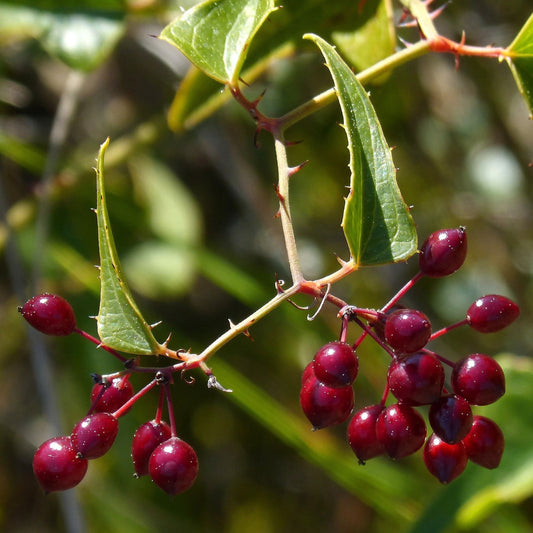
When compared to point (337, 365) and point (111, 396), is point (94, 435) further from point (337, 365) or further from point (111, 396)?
point (337, 365)

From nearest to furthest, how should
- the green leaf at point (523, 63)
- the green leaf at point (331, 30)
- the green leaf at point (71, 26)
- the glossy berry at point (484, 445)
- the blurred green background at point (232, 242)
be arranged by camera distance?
1. the glossy berry at point (484, 445)
2. the green leaf at point (523, 63)
3. the green leaf at point (331, 30)
4. the green leaf at point (71, 26)
5. the blurred green background at point (232, 242)

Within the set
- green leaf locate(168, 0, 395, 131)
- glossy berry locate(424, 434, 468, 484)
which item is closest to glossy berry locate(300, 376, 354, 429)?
glossy berry locate(424, 434, 468, 484)

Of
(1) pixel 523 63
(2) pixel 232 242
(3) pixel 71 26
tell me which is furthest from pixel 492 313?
(2) pixel 232 242

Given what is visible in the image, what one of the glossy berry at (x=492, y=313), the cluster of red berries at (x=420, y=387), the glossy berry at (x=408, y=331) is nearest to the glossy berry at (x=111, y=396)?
the cluster of red berries at (x=420, y=387)

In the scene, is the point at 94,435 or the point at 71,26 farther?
the point at 71,26

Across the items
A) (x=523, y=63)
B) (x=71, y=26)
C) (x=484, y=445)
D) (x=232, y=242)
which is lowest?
(x=232, y=242)

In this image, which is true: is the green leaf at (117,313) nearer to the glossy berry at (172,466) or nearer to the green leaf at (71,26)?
the glossy berry at (172,466)

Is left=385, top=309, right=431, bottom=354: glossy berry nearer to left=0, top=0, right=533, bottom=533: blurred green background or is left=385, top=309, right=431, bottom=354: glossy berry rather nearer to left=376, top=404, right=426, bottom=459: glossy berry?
left=376, top=404, right=426, bottom=459: glossy berry

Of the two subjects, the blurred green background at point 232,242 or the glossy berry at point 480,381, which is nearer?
the glossy berry at point 480,381
